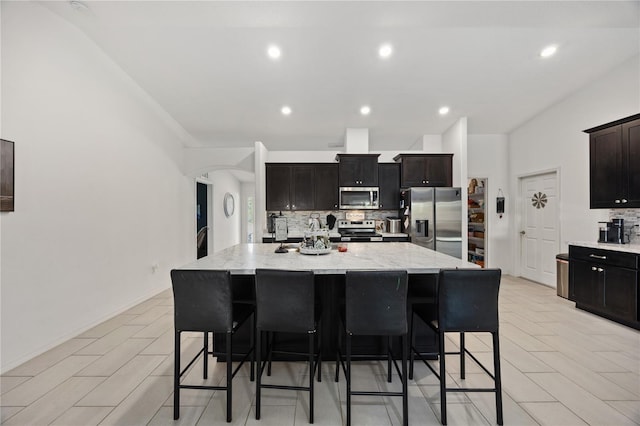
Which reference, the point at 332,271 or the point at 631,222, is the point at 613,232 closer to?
the point at 631,222

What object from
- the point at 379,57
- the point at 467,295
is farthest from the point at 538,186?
the point at 467,295

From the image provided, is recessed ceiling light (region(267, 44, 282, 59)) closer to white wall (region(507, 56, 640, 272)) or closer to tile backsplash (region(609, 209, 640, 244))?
white wall (region(507, 56, 640, 272))

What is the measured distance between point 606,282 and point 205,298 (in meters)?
4.56

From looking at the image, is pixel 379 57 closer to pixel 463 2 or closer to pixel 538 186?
pixel 463 2

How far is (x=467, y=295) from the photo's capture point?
5.70 feet

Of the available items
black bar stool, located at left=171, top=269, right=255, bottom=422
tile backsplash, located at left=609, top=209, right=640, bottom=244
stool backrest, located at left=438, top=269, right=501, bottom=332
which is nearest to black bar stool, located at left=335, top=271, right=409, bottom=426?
stool backrest, located at left=438, top=269, right=501, bottom=332

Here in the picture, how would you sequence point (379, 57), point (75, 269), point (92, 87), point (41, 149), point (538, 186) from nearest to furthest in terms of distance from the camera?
point (41, 149) < point (75, 269) < point (92, 87) < point (379, 57) < point (538, 186)

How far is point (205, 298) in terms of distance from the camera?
1741 mm

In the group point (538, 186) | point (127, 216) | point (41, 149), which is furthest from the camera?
point (538, 186)

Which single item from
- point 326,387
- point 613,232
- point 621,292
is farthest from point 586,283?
point 326,387

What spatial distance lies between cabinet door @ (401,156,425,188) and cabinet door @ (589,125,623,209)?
235 centimetres

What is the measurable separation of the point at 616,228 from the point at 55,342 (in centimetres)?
665

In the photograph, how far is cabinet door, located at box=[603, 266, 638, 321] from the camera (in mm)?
3025

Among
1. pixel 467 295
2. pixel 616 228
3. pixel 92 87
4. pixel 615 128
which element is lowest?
pixel 467 295
